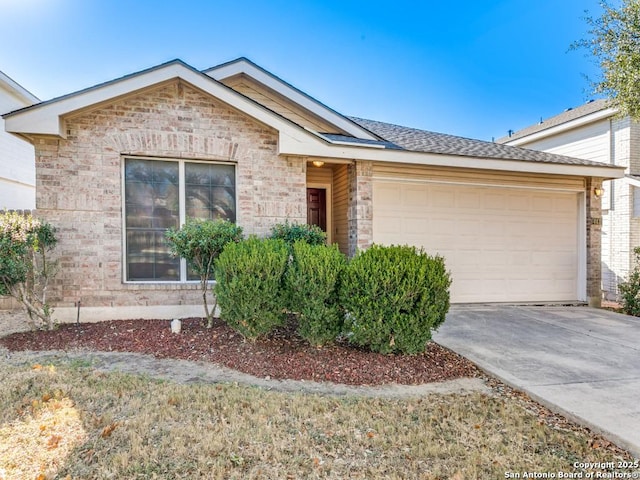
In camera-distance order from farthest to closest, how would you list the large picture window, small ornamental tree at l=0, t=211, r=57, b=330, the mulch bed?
the large picture window → small ornamental tree at l=0, t=211, r=57, b=330 → the mulch bed

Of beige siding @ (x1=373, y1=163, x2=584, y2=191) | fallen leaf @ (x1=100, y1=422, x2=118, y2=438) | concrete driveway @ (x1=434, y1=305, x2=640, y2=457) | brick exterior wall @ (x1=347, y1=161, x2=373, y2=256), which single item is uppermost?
beige siding @ (x1=373, y1=163, x2=584, y2=191)

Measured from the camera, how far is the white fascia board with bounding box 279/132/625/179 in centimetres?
657

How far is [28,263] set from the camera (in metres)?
5.44

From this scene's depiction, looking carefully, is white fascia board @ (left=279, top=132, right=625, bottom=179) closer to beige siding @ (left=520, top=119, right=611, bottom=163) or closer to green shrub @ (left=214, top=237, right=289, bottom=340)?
green shrub @ (left=214, top=237, right=289, bottom=340)

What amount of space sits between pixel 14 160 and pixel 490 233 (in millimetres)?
13531

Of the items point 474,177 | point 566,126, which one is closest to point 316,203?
point 474,177

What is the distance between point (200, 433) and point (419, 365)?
2656mm

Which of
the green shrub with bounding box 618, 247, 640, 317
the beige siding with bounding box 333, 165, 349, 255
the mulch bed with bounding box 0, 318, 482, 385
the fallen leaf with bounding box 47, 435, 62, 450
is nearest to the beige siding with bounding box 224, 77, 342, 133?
the beige siding with bounding box 333, 165, 349, 255

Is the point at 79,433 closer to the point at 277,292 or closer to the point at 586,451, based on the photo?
the point at 277,292

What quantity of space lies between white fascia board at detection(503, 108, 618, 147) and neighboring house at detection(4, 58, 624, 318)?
14.2ft

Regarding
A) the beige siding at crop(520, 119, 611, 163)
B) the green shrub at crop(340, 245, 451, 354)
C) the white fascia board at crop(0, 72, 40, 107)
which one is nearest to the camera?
the green shrub at crop(340, 245, 451, 354)

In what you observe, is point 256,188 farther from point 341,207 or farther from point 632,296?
point 632,296

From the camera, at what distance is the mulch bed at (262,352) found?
13.4ft

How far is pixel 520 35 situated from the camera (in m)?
13.0
